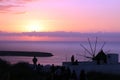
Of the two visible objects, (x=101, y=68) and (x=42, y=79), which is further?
(x=101, y=68)

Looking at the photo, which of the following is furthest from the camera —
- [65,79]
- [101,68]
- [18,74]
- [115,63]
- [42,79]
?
[115,63]

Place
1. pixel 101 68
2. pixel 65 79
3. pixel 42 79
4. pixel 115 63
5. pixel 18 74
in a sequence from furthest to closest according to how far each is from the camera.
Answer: pixel 115 63 → pixel 101 68 → pixel 18 74 → pixel 42 79 → pixel 65 79

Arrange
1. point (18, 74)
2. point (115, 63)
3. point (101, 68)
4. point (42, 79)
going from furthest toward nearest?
point (115, 63), point (101, 68), point (18, 74), point (42, 79)

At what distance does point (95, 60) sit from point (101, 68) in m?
3.29

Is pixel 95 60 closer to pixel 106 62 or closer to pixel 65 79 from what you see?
pixel 106 62

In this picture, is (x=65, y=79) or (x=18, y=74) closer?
(x=65, y=79)

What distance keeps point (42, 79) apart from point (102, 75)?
4.41 m

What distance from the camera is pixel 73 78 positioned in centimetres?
2792

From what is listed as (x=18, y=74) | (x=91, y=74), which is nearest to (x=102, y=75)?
(x=91, y=74)

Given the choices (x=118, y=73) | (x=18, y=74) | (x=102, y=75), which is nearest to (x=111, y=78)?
(x=102, y=75)

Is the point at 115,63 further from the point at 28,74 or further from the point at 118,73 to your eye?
the point at 28,74

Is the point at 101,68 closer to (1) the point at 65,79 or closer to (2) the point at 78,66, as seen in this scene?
(2) the point at 78,66

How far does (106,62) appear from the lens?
40.2 metres

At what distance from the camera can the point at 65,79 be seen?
Answer: 90.3ft
